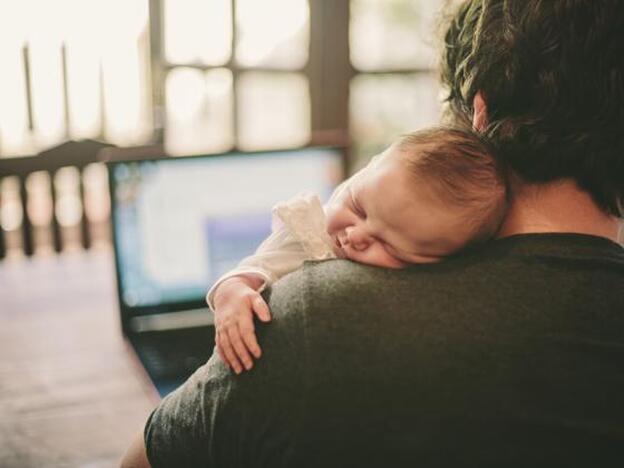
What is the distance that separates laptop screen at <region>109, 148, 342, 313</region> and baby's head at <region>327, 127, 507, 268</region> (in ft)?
2.92

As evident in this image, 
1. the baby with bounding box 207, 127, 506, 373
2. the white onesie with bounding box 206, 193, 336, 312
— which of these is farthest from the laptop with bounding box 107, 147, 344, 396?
the baby with bounding box 207, 127, 506, 373

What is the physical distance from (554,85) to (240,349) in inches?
16.5

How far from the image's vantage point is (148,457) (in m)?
0.86

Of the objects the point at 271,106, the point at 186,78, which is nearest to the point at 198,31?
the point at 186,78

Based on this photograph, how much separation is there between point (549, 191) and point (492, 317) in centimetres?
20

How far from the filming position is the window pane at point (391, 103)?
328 cm

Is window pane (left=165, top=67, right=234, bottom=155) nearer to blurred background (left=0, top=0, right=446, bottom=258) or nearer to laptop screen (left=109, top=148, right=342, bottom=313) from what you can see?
blurred background (left=0, top=0, right=446, bottom=258)

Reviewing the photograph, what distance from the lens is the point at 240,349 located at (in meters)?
0.75

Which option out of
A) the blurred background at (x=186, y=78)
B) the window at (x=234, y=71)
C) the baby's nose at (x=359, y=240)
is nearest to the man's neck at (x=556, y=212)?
the baby's nose at (x=359, y=240)

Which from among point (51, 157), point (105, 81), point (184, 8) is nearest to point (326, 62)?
point (184, 8)

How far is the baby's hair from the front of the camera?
818 mm

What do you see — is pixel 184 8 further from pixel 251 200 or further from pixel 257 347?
pixel 257 347

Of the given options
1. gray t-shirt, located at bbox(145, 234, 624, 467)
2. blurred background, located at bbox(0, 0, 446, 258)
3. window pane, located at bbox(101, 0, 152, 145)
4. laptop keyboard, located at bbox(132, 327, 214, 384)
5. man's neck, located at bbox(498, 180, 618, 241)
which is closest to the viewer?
gray t-shirt, located at bbox(145, 234, 624, 467)

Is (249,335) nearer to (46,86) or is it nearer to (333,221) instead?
(333,221)
